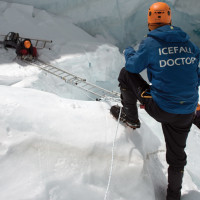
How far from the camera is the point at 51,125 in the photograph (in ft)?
3.94

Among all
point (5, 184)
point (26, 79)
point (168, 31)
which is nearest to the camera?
point (5, 184)

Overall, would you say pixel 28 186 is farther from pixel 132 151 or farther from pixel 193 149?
pixel 193 149

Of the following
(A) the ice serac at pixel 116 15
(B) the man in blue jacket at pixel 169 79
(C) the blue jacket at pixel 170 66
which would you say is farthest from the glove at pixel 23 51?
(C) the blue jacket at pixel 170 66

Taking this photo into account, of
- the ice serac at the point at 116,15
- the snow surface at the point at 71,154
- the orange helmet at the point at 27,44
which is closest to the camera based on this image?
the snow surface at the point at 71,154

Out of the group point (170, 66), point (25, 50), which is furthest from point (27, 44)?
point (170, 66)

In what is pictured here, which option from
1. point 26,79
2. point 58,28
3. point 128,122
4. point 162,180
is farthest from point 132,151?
point 58,28

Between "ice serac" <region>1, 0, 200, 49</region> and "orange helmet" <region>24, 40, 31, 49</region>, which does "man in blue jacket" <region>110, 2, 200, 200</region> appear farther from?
"ice serac" <region>1, 0, 200, 49</region>

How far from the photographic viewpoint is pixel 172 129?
1169mm

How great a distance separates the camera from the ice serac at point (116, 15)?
4.68 meters

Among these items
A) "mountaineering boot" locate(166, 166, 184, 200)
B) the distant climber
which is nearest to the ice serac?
the distant climber

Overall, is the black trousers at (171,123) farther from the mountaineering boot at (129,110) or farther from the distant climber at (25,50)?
the distant climber at (25,50)

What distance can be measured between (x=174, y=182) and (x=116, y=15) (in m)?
4.70

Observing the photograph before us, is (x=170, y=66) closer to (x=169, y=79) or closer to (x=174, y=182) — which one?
(x=169, y=79)

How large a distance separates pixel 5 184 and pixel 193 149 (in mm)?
1847
